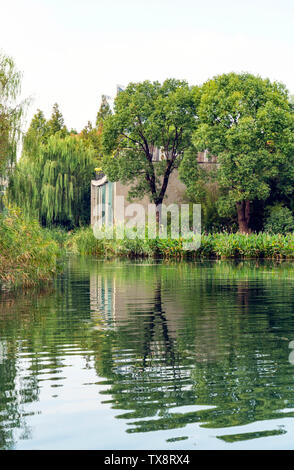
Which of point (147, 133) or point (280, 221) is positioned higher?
point (147, 133)

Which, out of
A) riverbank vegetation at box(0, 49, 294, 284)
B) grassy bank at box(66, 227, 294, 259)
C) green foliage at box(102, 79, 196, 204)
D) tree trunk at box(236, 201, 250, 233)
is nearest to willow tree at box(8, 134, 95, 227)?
riverbank vegetation at box(0, 49, 294, 284)

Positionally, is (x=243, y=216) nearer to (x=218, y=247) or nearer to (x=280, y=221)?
(x=280, y=221)

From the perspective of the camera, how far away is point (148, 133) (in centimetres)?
4656

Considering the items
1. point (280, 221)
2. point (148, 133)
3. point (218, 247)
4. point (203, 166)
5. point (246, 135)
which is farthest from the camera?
point (203, 166)

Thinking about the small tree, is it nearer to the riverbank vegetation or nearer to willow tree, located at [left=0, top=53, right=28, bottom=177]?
the riverbank vegetation

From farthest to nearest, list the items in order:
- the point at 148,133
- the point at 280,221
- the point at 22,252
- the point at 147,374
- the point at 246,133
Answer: the point at 148,133 < the point at 280,221 < the point at 246,133 < the point at 22,252 < the point at 147,374

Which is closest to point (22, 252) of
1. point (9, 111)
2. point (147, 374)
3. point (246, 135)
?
point (9, 111)

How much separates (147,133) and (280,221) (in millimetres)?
10007

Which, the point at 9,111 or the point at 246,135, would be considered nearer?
the point at 9,111

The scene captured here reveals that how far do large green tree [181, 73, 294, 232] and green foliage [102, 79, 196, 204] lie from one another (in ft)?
8.64

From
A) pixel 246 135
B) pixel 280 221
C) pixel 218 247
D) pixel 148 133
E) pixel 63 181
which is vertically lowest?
pixel 218 247

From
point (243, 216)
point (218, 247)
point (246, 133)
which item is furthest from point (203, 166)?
point (218, 247)

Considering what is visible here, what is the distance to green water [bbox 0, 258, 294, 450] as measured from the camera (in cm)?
570

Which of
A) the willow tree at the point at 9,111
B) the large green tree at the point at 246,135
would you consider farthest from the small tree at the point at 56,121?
the willow tree at the point at 9,111
